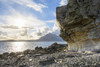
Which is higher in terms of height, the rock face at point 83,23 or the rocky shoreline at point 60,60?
the rock face at point 83,23

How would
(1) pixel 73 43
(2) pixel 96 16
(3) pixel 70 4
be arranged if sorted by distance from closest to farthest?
(2) pixel 96 16, (3) pixel 70 4, (1) pixel 73 43

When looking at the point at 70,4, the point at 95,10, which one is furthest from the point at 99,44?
the point at 70,4

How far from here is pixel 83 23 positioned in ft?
76.1

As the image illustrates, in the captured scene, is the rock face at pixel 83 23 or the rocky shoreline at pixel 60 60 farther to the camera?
the rock face at pixel 83 23

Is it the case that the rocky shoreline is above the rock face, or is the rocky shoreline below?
below

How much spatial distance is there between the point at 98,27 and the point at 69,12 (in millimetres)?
7746

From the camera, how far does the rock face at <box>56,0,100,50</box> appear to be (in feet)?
68.5

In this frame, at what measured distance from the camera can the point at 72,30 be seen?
25.1 meters

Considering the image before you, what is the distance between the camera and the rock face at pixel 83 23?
2087cm

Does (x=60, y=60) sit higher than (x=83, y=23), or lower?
lower

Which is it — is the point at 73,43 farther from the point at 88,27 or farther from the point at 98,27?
the point at 98,27

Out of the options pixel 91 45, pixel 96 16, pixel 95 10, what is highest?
pixel 95 10

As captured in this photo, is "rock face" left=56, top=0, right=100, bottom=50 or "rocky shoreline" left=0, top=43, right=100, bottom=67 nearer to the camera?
"rocky shoreline" left=0, top=43, right=100, bottom=67

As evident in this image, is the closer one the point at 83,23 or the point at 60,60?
the point at 60,60
